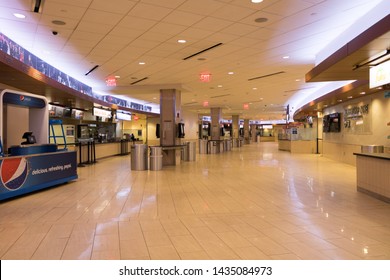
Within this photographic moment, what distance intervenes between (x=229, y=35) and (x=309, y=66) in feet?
13.3

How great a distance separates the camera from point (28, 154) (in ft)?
22.1

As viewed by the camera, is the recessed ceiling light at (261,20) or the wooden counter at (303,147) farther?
the wooden counter at (303,147)

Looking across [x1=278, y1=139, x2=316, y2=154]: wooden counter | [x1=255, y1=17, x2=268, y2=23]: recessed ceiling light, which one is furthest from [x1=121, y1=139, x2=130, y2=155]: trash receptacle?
[x1=255, y1=17, x2=268, y2=23]: recessed ceiling light

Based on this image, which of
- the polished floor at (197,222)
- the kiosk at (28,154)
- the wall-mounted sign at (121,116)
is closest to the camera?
the polished floor at (197,222)

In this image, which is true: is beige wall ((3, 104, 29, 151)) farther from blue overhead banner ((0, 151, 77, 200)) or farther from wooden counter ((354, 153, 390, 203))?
wooden counter ((354, 153, 390, 203))

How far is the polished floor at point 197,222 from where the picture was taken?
10.9 ft

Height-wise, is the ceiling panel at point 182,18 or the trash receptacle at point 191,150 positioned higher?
the ceiling panel at point 182,18

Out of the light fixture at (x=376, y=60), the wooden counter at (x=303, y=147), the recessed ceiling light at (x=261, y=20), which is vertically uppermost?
the recessed ceiling light at (x=261, y=20)

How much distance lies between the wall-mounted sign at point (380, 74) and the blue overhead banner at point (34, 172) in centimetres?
715

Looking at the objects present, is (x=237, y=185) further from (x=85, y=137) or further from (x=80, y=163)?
(x=85, y=137)

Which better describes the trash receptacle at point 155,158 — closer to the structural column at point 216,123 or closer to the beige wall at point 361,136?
the beige wall at point 361,136

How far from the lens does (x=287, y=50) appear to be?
7.73 metres

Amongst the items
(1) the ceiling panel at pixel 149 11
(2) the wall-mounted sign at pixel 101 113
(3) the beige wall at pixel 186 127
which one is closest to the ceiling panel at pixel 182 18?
(1) the ceiling panel at pixel 149 11

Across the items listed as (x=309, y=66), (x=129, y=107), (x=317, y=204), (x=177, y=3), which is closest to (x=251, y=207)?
(x=317, y=204)
